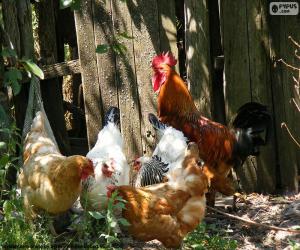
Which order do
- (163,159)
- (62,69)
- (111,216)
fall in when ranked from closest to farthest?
(111,216)
(163,159)
(62,69)

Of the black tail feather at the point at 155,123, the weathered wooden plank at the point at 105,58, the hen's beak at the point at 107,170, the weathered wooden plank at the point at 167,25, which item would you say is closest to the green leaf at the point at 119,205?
the hen's beak at the point at 107,170

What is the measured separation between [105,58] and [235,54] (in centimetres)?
151

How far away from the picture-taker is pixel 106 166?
6098 mm

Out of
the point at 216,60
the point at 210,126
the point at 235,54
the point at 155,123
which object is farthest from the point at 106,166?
the point at 235,54

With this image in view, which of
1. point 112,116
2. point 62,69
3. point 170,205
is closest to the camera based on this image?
point 170,205

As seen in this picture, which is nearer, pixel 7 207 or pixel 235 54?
pixel 7 207

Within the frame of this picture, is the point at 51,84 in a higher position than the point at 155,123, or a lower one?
higher

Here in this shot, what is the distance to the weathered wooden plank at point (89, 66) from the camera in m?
7.20

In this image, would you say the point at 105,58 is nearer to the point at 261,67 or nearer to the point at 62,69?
the point at 62,69

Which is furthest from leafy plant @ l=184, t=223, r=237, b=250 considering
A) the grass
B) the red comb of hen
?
the red comb of hen

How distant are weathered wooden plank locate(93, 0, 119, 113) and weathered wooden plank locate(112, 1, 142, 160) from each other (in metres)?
0.07

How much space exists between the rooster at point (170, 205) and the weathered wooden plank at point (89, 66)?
181 cm

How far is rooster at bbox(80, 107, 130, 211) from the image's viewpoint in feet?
19.4

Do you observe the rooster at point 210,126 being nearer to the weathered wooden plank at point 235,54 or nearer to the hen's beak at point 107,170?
the weathered wooden plank at point 235,54
